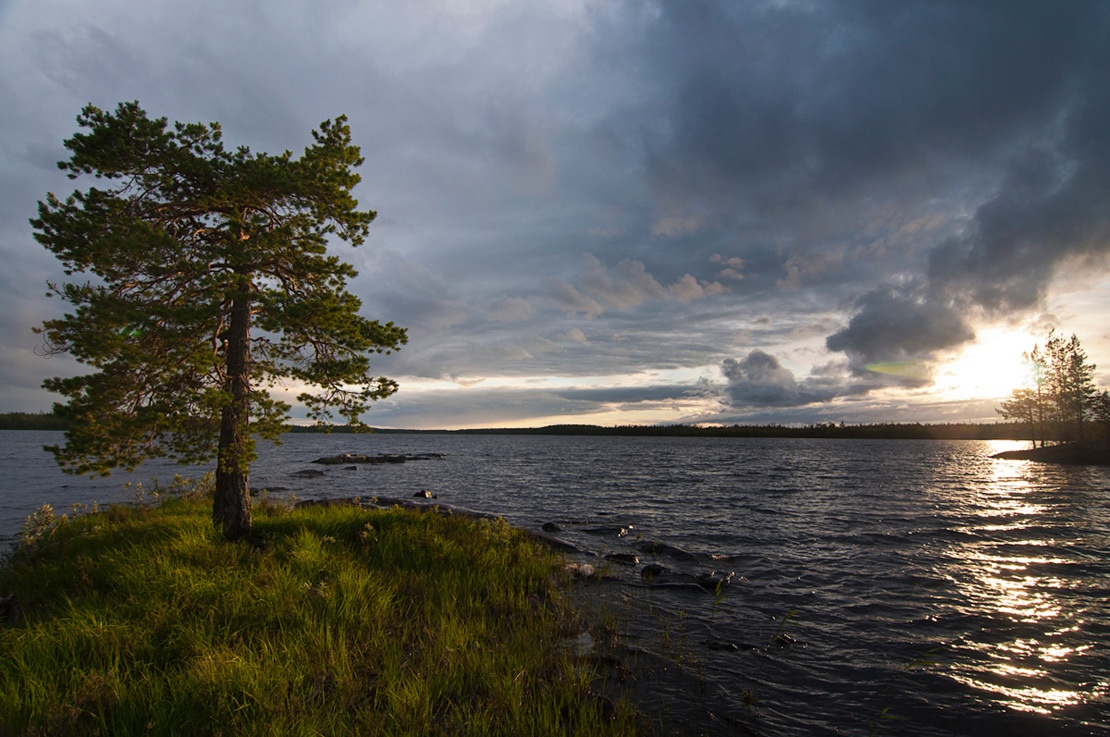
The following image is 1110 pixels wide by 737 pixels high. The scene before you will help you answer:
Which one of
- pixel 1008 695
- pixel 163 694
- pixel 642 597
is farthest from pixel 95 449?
pixel 1008 695

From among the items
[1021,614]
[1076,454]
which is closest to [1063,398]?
[1076,454]

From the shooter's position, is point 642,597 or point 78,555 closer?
point 78,555

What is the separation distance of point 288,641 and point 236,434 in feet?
Result: 21.8

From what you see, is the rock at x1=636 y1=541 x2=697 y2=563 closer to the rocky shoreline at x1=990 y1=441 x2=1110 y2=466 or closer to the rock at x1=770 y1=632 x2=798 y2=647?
the rock at x1=770 y1=632 x2=798 y2=647

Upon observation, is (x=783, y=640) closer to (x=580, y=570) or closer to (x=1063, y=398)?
(x=580, y=570)

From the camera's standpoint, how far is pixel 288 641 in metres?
Result: 6.63

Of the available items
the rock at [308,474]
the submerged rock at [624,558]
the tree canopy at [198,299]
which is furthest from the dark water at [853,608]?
the rock at [308,474]

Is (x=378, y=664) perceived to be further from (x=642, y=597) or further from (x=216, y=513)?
(x=216, y=513)

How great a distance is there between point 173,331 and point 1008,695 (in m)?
17.7

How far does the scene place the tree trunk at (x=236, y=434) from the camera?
11375 mm

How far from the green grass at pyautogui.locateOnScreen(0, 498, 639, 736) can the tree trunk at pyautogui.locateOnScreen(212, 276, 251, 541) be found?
612mm

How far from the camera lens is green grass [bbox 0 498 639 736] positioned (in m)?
5.05

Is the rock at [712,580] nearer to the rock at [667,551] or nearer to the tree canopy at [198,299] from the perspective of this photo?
the rock at [667,551]

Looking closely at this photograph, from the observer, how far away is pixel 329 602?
307 inches
